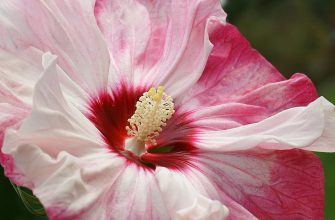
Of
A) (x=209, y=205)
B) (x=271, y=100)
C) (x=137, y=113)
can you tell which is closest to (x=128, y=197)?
(x=209, y=205)

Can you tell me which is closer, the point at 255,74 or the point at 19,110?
the point at 19,110

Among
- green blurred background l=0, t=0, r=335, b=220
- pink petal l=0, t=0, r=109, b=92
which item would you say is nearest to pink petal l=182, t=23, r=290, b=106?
pink petal l=0, t=0, r=109, b=92

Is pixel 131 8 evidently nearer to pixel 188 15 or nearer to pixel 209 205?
pixel 188 15

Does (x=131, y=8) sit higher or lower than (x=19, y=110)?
higher

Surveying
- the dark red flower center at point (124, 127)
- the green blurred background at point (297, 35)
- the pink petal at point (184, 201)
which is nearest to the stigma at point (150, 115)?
the dark red flower center at point (124, 127)

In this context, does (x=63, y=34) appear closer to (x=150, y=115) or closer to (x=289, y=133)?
(x=150, y=115)

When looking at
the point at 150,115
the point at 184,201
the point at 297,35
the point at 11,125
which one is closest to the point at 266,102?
the point at 150,115
